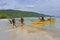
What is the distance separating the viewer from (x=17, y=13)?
16262cm

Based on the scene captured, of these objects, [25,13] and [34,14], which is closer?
[25,13]

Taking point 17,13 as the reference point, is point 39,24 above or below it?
above

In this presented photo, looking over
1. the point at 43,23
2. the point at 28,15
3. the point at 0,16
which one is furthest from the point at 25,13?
the point at 43,23

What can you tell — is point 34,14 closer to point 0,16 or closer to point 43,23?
point 0,16

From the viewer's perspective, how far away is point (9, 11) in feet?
552

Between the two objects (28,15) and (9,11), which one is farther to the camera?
(28,15)

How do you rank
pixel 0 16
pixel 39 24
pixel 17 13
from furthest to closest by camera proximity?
pixel 17 13, pixel 0 16, pixel 39 24

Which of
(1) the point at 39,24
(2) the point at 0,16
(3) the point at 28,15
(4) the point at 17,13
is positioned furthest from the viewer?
(3) the point at 28,15

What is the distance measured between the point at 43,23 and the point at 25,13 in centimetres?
13388

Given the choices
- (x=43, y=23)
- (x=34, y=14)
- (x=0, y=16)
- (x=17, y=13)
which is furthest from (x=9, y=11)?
(x=43, y=23)

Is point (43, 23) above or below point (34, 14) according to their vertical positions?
above

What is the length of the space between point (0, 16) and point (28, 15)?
7433 cm

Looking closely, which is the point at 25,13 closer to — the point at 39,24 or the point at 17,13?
the point at 17,13

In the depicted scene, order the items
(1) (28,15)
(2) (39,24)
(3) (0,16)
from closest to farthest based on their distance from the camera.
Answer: (2) (39,24) → (3) (0,16) → (1) (28,15)
